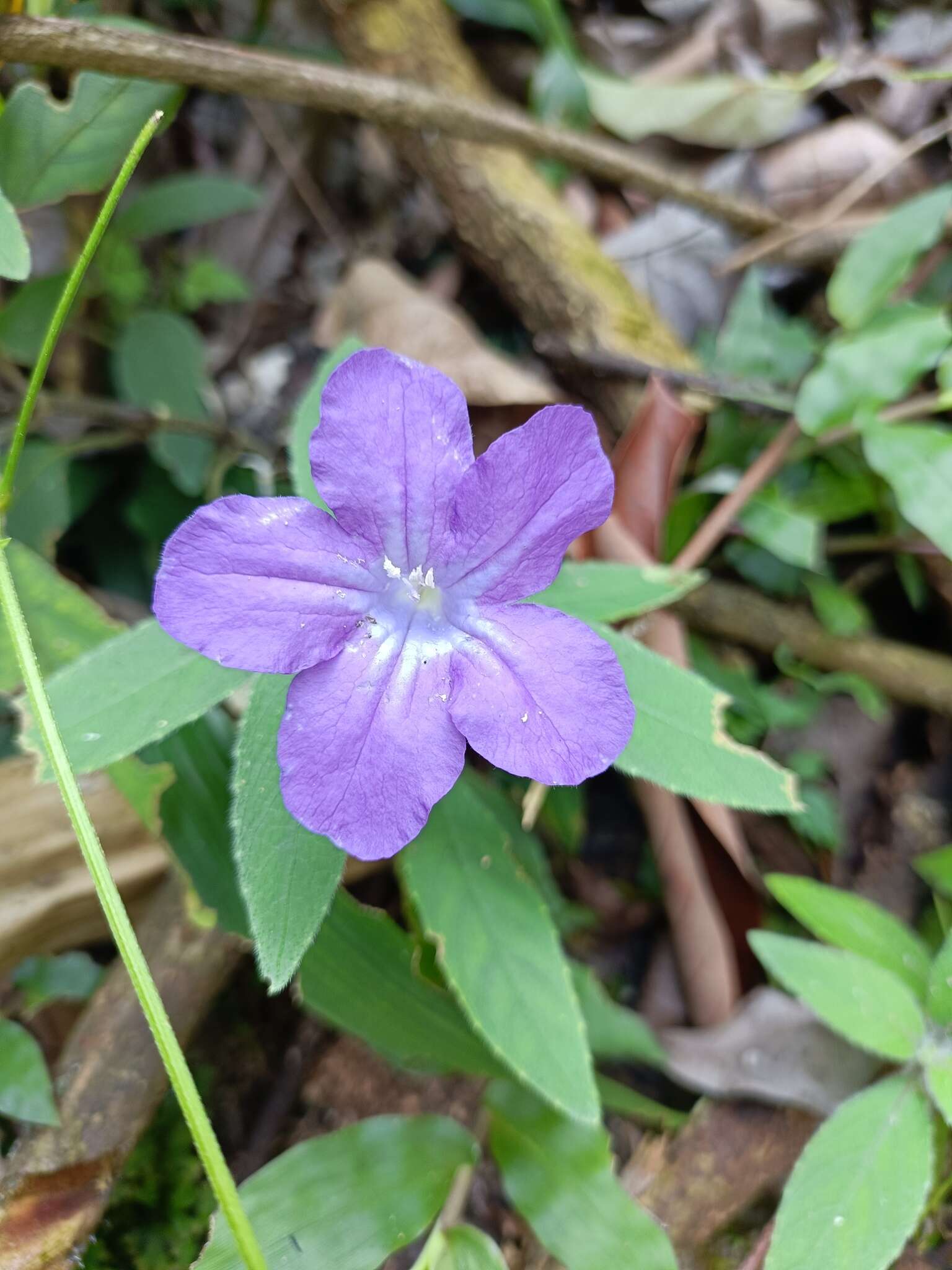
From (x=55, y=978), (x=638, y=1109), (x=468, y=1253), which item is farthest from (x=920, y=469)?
(x=55, y=978)

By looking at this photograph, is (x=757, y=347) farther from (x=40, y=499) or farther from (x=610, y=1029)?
(x=40, y=499)

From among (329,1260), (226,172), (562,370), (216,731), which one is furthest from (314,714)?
(226,172)

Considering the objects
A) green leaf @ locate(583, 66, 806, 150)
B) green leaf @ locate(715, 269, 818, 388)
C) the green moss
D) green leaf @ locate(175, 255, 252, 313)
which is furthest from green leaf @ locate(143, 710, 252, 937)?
green leaf @ locate(583, 66, 806, 150)

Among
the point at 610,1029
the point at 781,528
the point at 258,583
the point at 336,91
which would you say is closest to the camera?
the point at 258,583

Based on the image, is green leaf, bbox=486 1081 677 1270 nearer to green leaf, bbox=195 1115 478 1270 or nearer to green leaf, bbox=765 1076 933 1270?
green leaf, bbox=195 1115 478 1270

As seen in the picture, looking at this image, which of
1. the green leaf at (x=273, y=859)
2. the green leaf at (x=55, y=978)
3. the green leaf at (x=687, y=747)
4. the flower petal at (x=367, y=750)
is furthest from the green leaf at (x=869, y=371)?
the green leaf at (x=55, y=978)

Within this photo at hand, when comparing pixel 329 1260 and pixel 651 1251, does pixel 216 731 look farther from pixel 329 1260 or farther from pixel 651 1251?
pixel 651 1251
